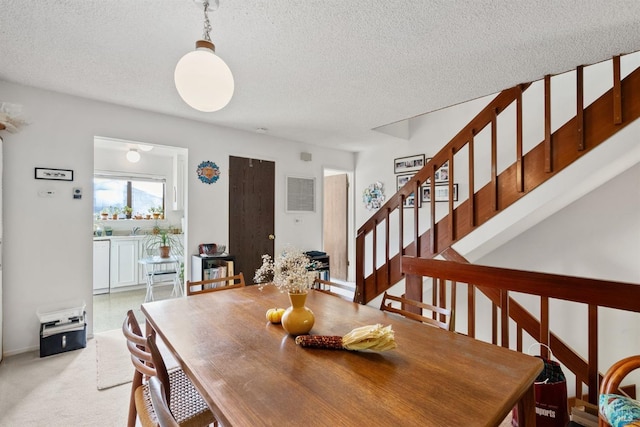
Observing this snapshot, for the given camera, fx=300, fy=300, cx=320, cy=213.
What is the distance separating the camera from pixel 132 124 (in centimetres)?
337

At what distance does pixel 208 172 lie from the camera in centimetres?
390

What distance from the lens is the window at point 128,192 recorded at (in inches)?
208

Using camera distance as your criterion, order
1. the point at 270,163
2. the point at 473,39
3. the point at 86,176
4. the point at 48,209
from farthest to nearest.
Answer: the point at 270,163, the point at 86,176, the point at 48,209, the point at 473,39

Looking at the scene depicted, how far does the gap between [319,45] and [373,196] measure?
344cm

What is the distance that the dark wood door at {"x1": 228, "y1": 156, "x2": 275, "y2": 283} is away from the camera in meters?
4.16

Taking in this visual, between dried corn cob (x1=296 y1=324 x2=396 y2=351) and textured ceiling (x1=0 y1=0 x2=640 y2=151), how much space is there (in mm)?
1742

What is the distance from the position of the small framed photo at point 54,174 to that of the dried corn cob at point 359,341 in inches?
122

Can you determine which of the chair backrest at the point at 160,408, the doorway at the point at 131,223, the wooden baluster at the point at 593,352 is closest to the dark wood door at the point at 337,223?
the doorway at the point at 131,223

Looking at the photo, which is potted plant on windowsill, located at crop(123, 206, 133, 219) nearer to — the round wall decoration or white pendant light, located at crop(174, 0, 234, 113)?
the round wall decoration

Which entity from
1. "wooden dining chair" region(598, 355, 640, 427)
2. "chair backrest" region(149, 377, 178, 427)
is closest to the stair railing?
"wooden dining chair" region(598, 355, 640, 427)

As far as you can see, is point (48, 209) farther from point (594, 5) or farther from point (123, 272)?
point (594, 5)

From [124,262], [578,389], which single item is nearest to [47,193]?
[124,262]

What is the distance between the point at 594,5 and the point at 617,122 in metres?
0.82

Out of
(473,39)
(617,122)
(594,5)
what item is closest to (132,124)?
(473,39)
